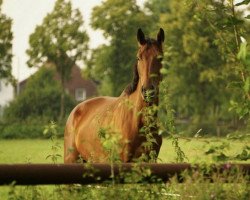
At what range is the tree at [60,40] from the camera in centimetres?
7681

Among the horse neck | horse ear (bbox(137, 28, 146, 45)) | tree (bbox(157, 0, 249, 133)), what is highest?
tree (bbox(157, 0, 249, 133))

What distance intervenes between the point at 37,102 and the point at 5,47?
7.43m

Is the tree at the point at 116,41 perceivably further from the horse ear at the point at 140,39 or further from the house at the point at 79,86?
the horse ear at the point at 140,39

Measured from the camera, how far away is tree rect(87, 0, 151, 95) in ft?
243

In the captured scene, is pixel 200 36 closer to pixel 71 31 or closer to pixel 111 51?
pixel 111 51

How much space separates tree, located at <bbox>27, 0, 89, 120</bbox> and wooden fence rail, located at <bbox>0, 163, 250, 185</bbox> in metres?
71.8

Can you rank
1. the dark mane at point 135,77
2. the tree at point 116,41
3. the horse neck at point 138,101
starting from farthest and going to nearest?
Answer: the tree at point 116,41 < the dark mane at point 135,77 < the horse neck at point 138,101

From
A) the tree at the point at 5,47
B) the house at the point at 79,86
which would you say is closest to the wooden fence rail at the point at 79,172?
the tree at the point at 5,47

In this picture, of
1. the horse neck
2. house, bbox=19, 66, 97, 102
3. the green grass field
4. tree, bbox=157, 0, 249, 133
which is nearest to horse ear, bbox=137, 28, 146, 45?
the horse neck

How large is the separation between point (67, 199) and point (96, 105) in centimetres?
722

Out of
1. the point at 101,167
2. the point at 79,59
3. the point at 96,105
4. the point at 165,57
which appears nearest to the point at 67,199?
the point at 101,167

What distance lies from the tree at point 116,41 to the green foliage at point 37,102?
16.7 ft

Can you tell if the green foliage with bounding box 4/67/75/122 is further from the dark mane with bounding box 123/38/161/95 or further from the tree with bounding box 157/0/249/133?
the dark mane with bounding box 123/38/161/95

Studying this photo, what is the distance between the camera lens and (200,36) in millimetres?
70375
